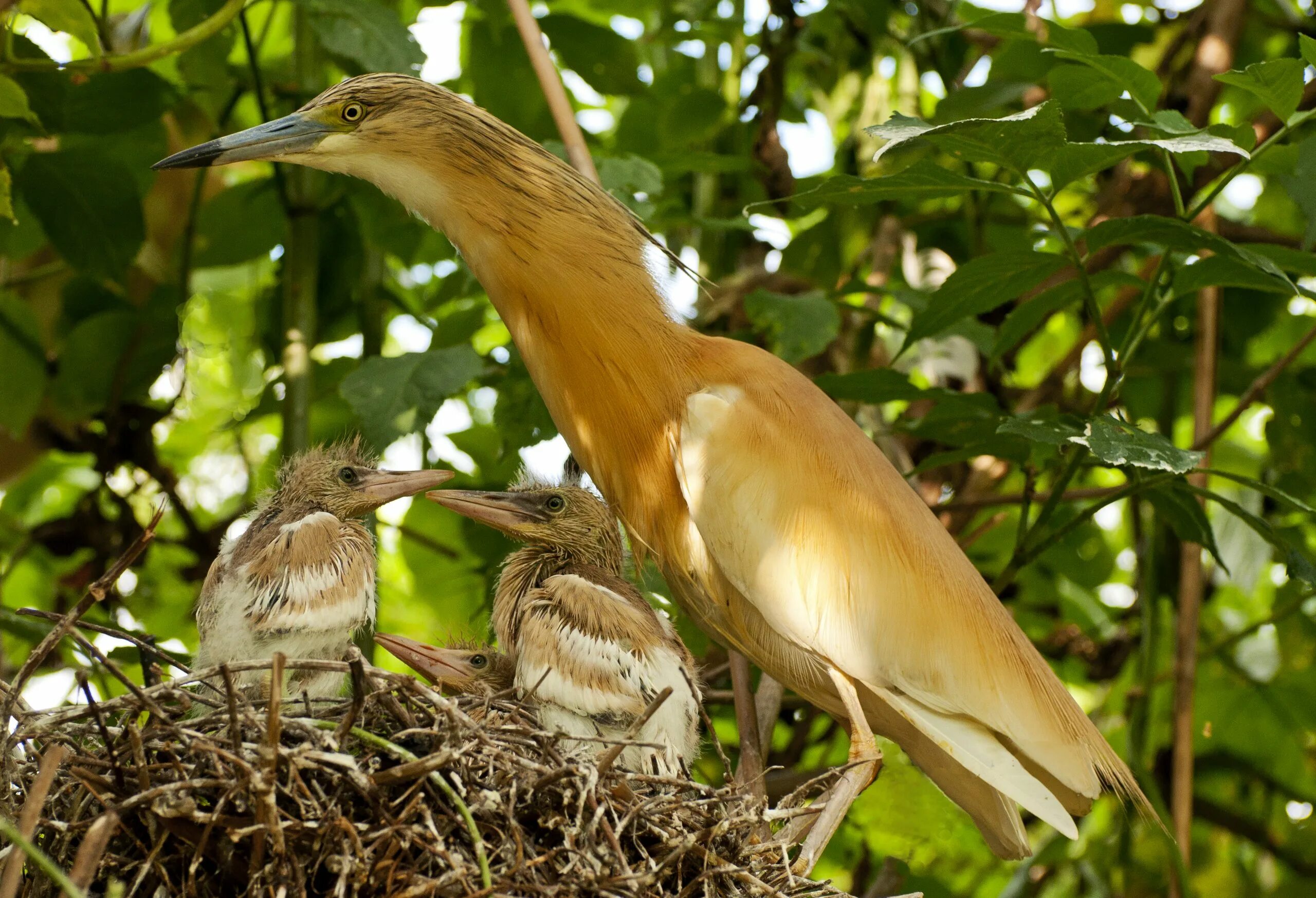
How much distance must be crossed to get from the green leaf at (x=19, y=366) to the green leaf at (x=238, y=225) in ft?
1.41

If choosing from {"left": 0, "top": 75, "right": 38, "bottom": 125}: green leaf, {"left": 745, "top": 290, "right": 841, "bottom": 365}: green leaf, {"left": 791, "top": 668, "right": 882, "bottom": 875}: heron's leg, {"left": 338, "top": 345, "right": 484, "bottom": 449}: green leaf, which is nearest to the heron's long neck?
{"left": 338, "top": 345, "right": 484, "bottom": 449}: green leaf

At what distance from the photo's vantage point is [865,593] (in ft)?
6.68

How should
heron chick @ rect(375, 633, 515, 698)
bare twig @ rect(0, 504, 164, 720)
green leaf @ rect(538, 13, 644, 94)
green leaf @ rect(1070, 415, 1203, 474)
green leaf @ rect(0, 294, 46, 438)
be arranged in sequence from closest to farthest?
bare twig @ rect(0, 504, 164, 720), green leaf @ rect(1070, 415, 1203, 474), heron chick @ rect(375, 633, 515, 698), green leaf @ rect(0, 294, 46, 438), green leaf @ rect(538, 13, 644, 94)

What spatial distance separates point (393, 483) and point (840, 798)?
2.79 feet

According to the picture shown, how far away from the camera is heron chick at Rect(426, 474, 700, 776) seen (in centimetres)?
184

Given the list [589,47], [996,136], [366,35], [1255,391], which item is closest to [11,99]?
[366,35]

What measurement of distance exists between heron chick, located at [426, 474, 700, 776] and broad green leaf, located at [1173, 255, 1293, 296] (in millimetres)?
932

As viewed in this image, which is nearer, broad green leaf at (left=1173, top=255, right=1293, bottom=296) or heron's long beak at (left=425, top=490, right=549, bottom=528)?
broad green leaf at (left=1173, top=255, right=1293, bottom=296)

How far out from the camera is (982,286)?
6.65 feet

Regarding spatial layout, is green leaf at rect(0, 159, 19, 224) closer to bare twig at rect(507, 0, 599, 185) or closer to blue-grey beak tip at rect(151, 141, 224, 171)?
blue-grey beak tip at rect(151, 141, 224, 171)

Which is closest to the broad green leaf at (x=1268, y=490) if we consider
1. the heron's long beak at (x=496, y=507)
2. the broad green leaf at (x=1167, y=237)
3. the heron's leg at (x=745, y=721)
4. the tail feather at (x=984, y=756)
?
the broad green leaf at (x=1167, y=237)

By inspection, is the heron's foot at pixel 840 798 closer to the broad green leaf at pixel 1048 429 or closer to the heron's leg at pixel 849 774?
the heron's leg at pixel 849 774

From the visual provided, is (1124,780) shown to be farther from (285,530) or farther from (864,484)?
(285,530)

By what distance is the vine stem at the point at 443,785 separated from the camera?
1.35m
